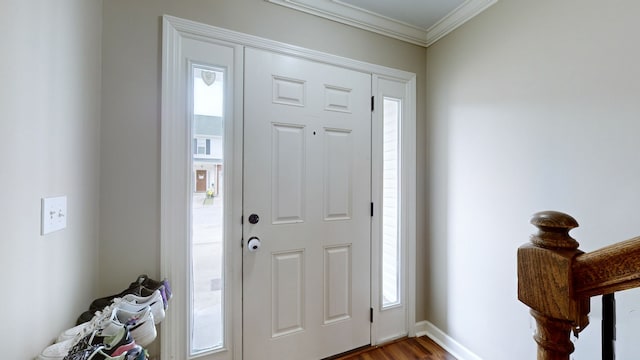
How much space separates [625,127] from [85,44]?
240 cm

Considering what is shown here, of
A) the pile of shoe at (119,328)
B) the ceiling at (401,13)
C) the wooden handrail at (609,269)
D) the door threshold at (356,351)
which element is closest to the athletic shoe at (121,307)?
the pile of shoe at (119,328)

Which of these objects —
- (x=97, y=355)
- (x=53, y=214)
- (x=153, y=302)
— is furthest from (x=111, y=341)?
(x=53, y=214)

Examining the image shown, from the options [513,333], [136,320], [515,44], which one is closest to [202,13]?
[136,320]

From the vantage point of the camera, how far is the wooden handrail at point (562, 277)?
0.46m

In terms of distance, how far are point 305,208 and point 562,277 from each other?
1.37 m

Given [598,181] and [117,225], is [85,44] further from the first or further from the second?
[598,181]

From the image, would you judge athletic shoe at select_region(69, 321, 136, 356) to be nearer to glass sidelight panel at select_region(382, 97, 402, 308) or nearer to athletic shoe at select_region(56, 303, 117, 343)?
athletic shoe at select_region(56, 303, 117, 343)

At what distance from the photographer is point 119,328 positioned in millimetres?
896

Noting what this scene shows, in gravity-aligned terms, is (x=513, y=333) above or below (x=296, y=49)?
below

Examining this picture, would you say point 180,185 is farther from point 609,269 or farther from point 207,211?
point 609,269

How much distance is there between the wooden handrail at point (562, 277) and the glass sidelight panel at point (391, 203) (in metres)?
1.52

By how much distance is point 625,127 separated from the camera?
114 cm

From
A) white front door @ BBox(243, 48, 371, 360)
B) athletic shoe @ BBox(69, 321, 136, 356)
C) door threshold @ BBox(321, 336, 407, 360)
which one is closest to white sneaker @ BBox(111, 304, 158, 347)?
athletic shoe @ BBox(69, 321, 136, 356)

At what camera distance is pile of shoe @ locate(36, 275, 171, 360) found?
810 mm
